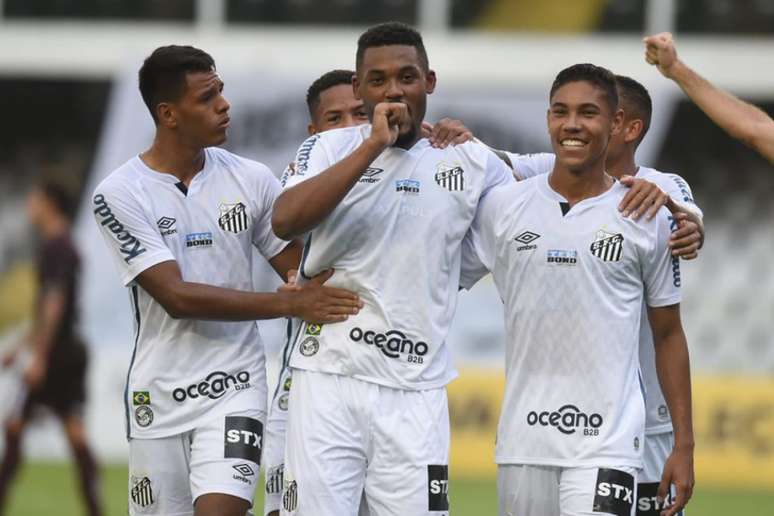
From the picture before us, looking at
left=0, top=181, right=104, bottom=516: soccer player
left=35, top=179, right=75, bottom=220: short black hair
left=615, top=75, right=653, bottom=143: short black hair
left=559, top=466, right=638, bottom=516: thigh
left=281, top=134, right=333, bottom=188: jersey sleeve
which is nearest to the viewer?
left=559, top=466, right=638, bottom=516: thigh

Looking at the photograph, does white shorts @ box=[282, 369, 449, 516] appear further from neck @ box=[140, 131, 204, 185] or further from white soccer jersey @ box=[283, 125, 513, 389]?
neck @ box=[140, 131, 204, 185]

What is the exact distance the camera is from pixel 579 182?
19.0 ft

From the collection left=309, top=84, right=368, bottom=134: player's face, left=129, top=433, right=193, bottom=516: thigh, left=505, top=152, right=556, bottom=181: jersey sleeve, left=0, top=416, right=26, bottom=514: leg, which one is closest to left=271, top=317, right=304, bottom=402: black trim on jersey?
left=129, top=433, right=193, bottom=516: thigh

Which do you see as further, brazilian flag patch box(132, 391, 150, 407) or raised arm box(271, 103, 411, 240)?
brazilian flag patch box(132, 391, 150, 407)

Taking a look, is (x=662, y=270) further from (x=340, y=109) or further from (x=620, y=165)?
(x=340, y=109)

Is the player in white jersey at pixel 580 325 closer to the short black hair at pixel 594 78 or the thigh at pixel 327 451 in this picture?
the short black hair at pixel 594 78

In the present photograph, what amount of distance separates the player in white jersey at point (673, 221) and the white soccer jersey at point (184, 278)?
121cm

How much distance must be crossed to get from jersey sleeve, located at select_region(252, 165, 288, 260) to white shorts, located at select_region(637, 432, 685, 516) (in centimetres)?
169

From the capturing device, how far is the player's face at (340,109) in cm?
696

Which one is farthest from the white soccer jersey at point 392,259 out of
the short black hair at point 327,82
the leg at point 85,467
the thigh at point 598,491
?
the leg at point 85,467

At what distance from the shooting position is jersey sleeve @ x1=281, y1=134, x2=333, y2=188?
18.4 feet

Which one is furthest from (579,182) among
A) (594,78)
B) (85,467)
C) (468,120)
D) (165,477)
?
(468,120)

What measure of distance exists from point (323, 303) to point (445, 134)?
2.65 ft

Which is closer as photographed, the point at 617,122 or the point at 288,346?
the point at 617,122
